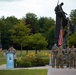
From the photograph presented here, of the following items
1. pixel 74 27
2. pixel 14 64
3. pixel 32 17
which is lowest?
pixel 14 64

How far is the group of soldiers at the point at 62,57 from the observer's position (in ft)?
104

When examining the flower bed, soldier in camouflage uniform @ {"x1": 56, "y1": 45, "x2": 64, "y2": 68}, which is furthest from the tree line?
soldier in camouflage uniform @ {"x1": 56, "y1": 45, "x2": 64, "y2": 68}

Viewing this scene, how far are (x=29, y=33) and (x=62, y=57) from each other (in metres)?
53.3

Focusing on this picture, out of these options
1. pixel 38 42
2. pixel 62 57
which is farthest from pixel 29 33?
pixel 62 57

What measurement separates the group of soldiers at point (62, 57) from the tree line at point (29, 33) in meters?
15.9

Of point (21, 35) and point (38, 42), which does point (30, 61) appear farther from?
point (21, 35)

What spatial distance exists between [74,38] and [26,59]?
4301 cm

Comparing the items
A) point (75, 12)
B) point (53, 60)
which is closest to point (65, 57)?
point (53, 60)

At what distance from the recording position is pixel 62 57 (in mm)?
31922

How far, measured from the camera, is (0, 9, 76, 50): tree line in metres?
76.8

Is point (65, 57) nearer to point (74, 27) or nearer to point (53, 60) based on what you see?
point (53, 60)

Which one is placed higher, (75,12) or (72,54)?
(75,12)

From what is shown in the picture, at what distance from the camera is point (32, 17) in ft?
449

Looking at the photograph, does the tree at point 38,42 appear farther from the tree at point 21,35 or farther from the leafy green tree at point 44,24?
the leafy green tree at point 44,24
